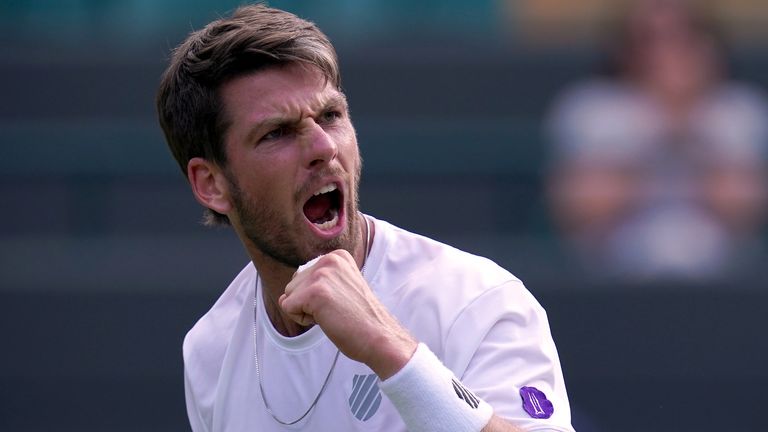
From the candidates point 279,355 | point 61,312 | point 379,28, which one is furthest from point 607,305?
point 279,355

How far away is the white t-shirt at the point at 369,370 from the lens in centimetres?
319

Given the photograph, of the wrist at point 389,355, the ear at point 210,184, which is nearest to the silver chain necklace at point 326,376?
the ear at point 210,184

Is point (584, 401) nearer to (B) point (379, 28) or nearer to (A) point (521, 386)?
(B) point (379, 28)

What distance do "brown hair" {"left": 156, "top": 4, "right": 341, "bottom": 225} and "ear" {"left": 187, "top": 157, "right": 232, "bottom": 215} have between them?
26 mm

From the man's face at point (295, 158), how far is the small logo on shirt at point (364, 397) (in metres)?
0.34

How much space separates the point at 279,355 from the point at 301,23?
34.1 inches

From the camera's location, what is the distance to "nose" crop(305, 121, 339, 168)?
3427mm

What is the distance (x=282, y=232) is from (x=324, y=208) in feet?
0.41

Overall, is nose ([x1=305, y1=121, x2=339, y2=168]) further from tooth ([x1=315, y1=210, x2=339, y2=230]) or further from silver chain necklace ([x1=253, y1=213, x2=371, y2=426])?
silver chain necklace ([x1=253, y1=213, x2=371, y2=426])

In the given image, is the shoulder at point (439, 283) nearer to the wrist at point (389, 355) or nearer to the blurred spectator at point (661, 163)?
the wrist at point (389, 355)

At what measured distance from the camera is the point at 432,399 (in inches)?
116

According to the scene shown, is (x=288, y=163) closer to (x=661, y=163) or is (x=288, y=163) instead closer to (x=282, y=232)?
(x=282, y=232)

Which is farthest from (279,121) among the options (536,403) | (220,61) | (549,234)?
(549,234)

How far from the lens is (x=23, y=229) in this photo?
767 cm
